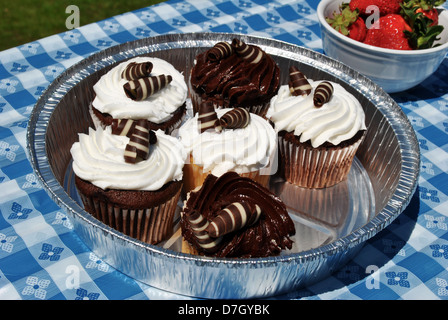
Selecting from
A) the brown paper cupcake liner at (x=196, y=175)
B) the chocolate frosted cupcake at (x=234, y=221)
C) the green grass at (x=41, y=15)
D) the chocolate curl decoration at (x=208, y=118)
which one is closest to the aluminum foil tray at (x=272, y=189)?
the chocolate frosted cupcake at (x=234, y=221)

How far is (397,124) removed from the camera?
2754 millimetres

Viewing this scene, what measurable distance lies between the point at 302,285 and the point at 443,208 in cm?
101

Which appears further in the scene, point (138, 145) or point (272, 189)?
point (272, 189)

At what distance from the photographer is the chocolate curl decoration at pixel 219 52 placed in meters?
2.82

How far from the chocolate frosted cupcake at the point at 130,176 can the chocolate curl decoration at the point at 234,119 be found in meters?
0.28

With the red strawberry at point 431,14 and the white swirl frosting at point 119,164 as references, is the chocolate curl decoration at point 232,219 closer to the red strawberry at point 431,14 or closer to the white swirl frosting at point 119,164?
the white swirl frosting at point 119,164

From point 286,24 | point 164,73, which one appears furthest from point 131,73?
point 286,24

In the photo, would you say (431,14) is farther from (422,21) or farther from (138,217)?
(138,217)

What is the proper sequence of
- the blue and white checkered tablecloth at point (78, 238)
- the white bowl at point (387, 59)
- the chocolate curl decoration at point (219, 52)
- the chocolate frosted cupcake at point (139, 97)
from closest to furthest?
1. the blue and white checkered tablecloth at point (78, 238)
2. the chocolate frosted cupcake at point (139, 97)
3. the chocolate curl decoration at point (219, 52)
4. the white bowl at point (387, 59)

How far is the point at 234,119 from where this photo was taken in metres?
2.45

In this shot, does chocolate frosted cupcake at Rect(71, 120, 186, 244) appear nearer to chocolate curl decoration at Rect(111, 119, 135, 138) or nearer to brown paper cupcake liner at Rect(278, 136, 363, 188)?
chocolate curl decoration at Rect(111, 119, 135, 138)

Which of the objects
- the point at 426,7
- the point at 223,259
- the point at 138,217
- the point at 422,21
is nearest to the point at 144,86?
the point at 138,217

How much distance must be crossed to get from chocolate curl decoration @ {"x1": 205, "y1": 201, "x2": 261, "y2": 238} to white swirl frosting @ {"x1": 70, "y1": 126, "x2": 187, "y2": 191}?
376 mm

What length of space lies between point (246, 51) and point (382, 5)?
3.39ft
